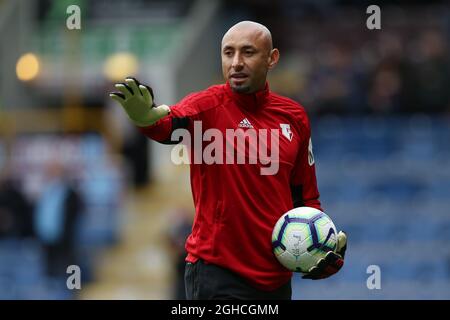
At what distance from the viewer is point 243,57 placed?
23.4ft

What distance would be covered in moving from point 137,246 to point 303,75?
3.74 metres

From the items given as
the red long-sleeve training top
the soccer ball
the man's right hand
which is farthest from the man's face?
the soccer ball

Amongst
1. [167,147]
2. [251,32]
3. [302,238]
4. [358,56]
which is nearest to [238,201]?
[302,238]

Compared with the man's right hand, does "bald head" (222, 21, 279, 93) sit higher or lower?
higher

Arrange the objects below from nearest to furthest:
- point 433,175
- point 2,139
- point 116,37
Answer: point 433,175, point 2,139, point 116,37

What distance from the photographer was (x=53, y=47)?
69.4ft

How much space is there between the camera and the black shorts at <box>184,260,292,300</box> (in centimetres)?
706

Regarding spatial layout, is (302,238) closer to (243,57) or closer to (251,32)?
(243,57)

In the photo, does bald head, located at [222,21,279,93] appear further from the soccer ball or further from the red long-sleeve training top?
the soccer ball

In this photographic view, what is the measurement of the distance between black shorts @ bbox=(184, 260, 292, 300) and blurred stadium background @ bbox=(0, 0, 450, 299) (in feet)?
19.1

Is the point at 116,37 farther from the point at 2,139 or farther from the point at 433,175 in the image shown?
the point at 433,175

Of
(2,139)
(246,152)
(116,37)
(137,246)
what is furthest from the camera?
(116,37)

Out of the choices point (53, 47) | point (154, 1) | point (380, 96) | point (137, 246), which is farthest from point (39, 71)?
point (380, 96)

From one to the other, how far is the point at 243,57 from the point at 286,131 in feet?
1.82
